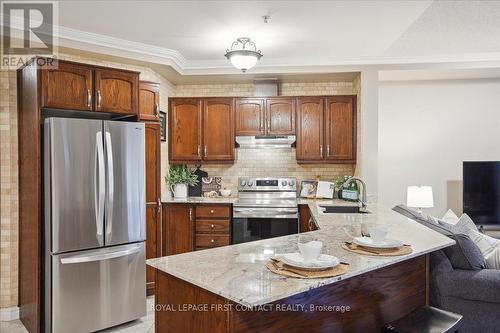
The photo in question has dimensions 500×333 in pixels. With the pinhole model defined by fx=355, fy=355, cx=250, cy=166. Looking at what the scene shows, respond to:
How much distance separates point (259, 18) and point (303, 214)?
244cm

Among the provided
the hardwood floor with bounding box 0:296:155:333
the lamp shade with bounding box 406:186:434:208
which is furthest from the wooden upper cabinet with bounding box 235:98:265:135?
the hardwood floor with bounding box 0:296:155:333

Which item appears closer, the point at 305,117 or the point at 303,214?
the point at 303,214

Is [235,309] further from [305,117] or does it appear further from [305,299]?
[305,117]

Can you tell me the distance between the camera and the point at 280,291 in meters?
1.39

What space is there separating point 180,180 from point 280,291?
150 inches

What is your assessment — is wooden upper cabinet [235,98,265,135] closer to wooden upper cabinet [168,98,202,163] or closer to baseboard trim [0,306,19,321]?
wooden upper cabinet [168,98,202,163]

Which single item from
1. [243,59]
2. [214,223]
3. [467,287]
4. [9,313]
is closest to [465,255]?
[467,287]

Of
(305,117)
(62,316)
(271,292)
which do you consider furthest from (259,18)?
(62,316)

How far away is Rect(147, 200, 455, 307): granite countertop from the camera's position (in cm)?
140

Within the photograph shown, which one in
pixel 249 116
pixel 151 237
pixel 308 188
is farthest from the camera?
pixel 308 188

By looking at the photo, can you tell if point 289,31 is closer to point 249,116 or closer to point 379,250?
point 249,116

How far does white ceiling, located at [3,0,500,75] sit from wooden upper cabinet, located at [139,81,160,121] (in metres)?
0.33

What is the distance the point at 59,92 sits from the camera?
309 centimetres

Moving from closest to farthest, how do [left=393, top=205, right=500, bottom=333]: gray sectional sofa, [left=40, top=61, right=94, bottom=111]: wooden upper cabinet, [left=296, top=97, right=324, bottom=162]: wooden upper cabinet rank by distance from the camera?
1. [left=393, top=205, right=500, bottom=333]: gray sectional sofa
2. [left=40, top=61, right=94, bottom=111]: wooden upper cabinet
3. [left=296, top=97, right=324, bottom=162]: wooden upper cabinet
